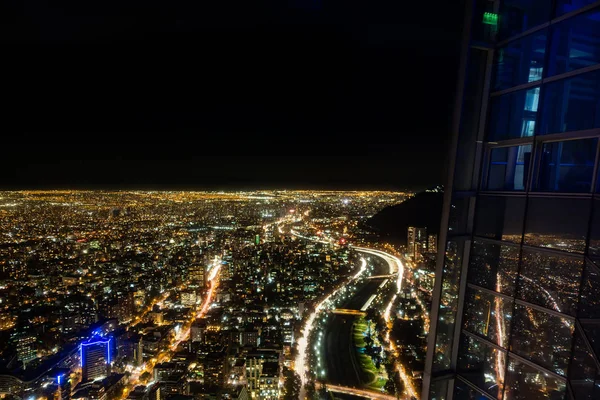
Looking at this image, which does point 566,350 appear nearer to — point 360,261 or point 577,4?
point 577,4

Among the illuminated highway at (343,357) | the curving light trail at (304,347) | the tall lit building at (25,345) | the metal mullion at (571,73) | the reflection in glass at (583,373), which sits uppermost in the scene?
the metal mullion at (571,73)

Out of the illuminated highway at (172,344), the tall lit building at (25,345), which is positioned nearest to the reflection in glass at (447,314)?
the illuminated highway at (172,344)

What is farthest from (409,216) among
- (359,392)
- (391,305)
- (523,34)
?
(523,34)

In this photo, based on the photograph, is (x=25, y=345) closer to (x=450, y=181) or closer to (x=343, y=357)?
(x=343, y=357)

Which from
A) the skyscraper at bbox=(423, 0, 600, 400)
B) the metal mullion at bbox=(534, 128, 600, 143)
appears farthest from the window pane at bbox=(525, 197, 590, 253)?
the metal mullion at bbox=(534, 128, 600, 143)

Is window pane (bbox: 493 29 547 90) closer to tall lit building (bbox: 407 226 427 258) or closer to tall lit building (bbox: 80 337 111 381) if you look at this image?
tall lit building (bbox: 80 337 111 381)

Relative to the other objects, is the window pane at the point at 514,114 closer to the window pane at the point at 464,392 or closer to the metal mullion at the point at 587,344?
the metal mullion at the point at 587,344

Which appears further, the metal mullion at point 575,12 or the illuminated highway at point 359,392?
the illuminated highway at point 359,392

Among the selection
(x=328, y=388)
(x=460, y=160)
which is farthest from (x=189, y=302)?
(x=460, y=160)
